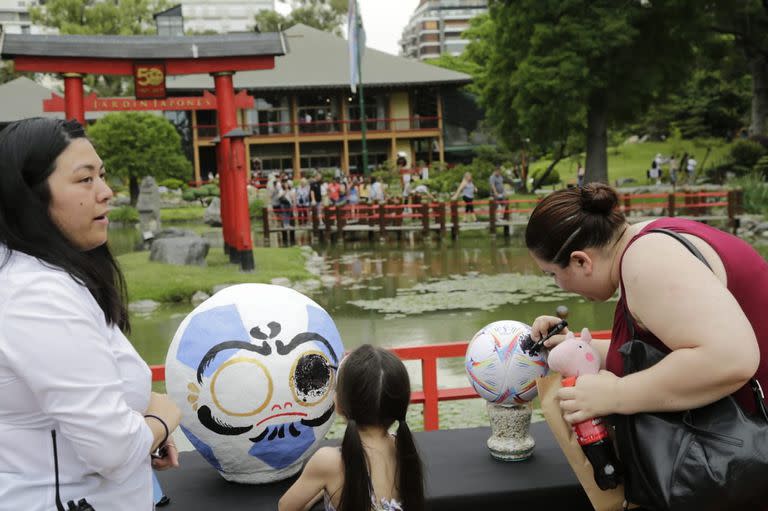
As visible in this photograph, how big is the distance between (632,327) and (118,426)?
1.19 m

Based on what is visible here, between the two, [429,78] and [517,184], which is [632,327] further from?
[429,78]

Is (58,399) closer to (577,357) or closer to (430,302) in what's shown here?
(577,357)

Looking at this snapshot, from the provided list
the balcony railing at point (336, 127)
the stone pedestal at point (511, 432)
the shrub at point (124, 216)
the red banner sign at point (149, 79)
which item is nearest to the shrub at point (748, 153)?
the balcony railing at point (336, 127)

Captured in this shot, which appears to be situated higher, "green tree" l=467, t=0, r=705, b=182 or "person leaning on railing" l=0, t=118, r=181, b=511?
"green tree" l=467, t=0, r=705, b=182

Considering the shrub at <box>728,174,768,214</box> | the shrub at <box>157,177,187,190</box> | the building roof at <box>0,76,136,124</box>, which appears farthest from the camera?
the building roof at <box>0,76,136,124</box>

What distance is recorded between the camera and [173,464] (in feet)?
6.69

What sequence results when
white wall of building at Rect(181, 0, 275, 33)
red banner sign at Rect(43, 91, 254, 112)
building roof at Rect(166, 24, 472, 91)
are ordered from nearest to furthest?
1. red banner sign at Rect(43, 91, 254, 112)
2. building roof at Rect(166, 24, 472, 91)
3. white wall of building at Rect(181, 0, 275, 33)

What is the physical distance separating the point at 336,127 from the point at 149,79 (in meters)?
23.2

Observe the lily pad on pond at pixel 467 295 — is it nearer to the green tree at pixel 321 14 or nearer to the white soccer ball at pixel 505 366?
the white soccer ball at pixel 505 366

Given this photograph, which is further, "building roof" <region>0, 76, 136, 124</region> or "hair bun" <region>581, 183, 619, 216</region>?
"building roof" <region>0, 76, 136, 124</region>

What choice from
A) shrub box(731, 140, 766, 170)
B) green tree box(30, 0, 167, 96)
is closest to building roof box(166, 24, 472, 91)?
green tree box(30, 0, 167, 96)

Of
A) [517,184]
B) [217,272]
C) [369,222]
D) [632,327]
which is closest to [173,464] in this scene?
[632,327]

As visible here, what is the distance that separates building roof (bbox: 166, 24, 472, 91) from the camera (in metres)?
33.9

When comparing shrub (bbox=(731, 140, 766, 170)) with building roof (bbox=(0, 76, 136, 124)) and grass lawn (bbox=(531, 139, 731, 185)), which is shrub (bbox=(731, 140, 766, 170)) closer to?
grass lawn (bbox=(531, 139, 731, 185))
